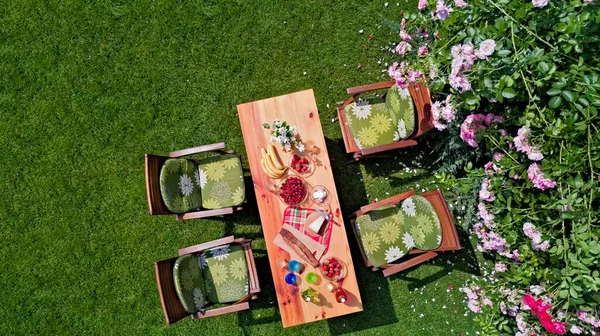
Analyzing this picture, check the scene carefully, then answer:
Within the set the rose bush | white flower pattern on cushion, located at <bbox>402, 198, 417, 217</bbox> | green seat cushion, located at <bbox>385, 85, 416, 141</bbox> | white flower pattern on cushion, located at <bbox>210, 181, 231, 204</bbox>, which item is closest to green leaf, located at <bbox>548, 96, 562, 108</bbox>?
the rose bush

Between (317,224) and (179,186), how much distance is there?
1.24m

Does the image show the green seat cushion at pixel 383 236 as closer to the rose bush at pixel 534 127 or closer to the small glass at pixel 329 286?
the small glass at pixel 329 286

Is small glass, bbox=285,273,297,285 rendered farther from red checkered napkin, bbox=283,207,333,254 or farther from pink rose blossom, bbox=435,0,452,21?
pink rose blossom, bbox=435,0,452,21

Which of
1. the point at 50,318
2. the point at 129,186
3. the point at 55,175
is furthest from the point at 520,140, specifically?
the point at 50,318

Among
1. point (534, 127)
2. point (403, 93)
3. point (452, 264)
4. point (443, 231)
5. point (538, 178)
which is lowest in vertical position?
point (452, 264)

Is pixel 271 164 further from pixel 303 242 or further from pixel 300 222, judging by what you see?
pixel 303 242

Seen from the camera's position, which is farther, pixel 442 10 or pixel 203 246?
pixel 203 246

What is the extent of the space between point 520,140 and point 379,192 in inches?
67.4

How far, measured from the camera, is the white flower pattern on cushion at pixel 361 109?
373 cm

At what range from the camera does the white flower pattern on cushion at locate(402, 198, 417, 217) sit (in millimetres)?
3523

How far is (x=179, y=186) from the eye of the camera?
11.5ft

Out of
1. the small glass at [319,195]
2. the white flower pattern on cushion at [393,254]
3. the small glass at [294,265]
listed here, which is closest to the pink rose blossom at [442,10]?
the small glass at [319,195]

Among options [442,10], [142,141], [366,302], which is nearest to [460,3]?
[442,10]

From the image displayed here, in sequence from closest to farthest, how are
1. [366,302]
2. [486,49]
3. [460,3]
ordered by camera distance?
1. [486,49]
2. [460,3]
3. [366,302]
